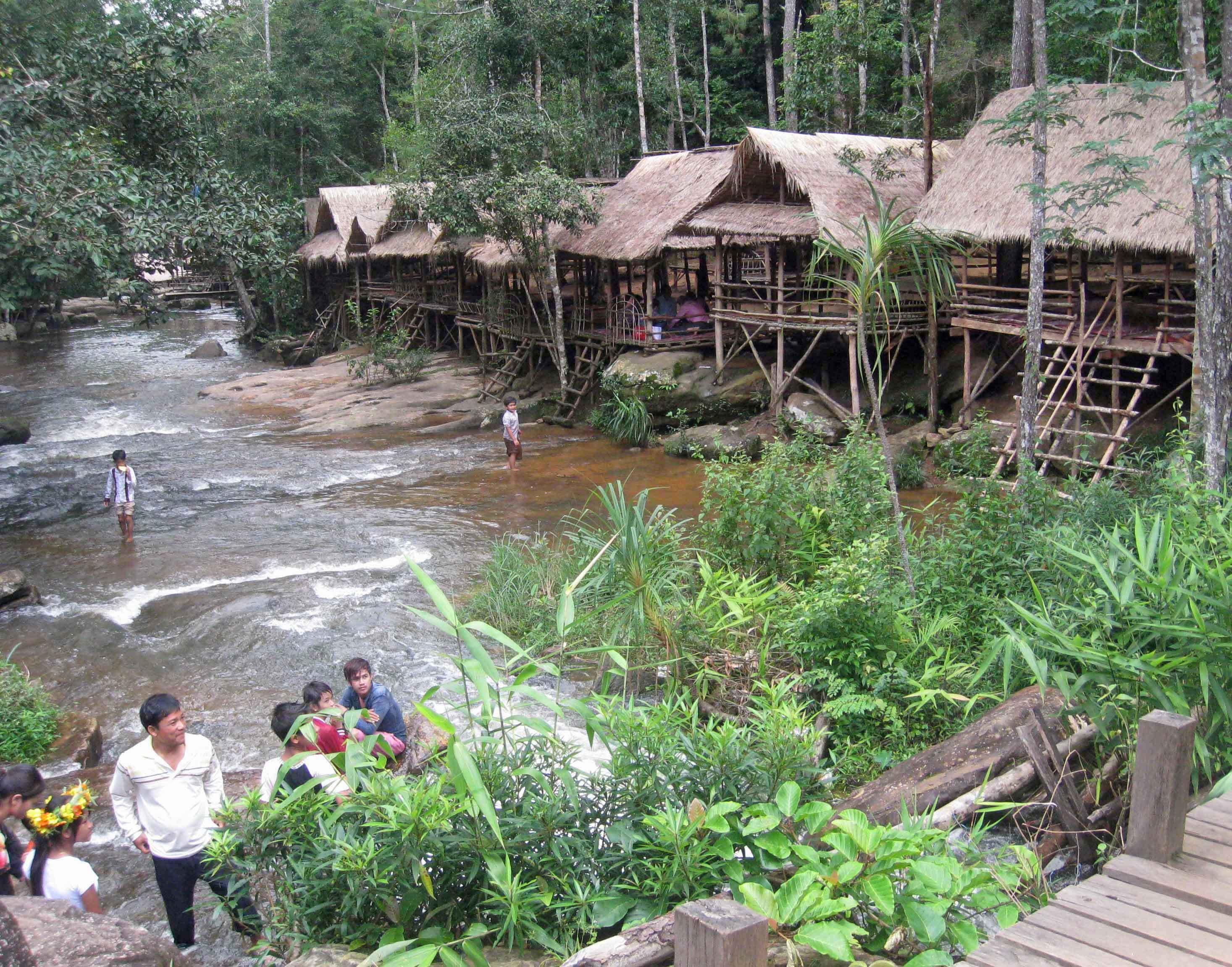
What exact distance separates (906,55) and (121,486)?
15761 mm

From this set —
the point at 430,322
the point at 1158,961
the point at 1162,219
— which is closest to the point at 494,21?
the point at 430,322

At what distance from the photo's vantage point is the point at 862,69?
21.1 m

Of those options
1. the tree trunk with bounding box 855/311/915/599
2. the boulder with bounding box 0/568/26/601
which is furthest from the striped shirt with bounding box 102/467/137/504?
the tree trunk with bounding box 855/311/915/599

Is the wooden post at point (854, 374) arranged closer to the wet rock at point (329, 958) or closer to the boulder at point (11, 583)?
the boulder at point (11, 583)

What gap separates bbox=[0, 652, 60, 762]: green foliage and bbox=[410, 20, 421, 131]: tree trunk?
72.7ft

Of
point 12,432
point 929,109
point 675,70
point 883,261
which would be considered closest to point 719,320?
point 929,109

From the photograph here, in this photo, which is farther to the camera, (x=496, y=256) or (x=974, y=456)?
(x=496, y=256)

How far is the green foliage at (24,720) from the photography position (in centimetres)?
688

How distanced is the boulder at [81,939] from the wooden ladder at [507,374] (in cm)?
1656

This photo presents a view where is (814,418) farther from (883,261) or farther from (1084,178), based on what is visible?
(883,261)

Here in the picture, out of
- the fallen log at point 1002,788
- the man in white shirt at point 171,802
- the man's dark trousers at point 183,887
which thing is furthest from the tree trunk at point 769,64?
the man's dark trousers at point 183,887

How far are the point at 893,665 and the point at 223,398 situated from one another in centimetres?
1887

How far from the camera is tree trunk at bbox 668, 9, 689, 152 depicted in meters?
23.4

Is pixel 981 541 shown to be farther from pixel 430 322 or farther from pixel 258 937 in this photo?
pixel 430 322
